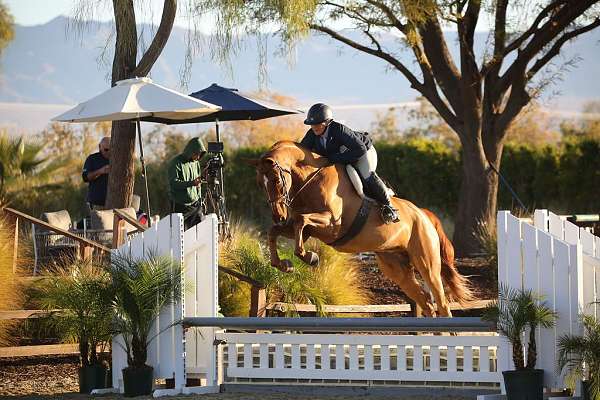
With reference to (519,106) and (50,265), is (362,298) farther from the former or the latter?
(519,106)

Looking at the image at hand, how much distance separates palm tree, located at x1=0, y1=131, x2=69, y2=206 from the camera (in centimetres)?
2516

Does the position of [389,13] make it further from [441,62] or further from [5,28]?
[5,28]

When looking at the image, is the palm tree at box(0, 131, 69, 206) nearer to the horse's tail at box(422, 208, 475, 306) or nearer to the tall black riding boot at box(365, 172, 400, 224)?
the horse's tail at box(422, 208, 475, 306)

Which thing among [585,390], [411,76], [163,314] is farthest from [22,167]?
[585,390]

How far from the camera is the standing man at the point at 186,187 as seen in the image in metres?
12.9

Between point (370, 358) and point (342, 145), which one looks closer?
point (370, 358)

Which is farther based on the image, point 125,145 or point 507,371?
point 125,145

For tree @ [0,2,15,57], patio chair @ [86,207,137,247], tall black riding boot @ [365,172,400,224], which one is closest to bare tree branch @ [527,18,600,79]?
patio chair @ [86,207,137,247]

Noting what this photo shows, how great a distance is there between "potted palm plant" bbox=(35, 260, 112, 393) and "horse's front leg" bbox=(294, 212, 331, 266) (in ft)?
4.89

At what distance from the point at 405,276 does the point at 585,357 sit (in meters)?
3.70

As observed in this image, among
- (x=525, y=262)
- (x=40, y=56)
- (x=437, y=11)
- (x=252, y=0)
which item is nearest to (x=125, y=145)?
(x=252, y=0)

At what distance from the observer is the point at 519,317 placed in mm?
7164

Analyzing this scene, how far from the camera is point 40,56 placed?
Result: 166500mm

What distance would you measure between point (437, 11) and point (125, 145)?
608 centimetres
